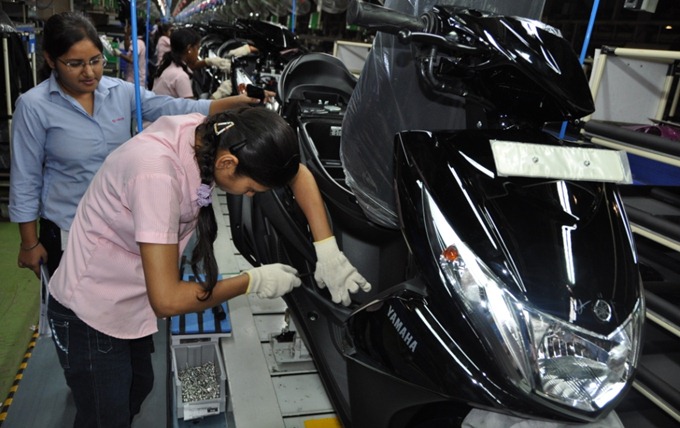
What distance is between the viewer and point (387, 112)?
1655 mm

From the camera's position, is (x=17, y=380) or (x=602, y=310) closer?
(x=602, y=310)

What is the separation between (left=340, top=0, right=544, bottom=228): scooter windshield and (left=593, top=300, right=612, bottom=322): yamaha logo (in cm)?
66

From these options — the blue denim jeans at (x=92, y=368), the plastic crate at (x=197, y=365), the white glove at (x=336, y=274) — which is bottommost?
the plastic crate at (x=197, y=365)

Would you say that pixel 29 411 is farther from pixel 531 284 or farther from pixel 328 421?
pixel 531 284

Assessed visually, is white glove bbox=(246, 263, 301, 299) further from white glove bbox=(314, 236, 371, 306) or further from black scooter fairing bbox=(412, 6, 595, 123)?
black scooter fairing bbox=(412, 6, 595, 123)

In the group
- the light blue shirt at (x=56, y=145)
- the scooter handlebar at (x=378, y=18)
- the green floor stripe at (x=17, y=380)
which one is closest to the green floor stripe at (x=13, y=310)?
the green floor stripe at (x=17, y=380)

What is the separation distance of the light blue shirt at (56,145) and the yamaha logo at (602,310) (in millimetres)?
1678

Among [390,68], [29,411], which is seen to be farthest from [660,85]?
[29,411]

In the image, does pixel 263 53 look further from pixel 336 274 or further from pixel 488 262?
pixel 488 262

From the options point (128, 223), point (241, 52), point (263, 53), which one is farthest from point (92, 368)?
point (263, 53)

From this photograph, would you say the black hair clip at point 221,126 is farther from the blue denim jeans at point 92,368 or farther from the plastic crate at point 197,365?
the plastic crate at point 197,365

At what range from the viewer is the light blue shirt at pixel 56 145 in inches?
67.3

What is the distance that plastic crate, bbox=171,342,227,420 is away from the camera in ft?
6.46

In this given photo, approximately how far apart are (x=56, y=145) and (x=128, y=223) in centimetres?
75
